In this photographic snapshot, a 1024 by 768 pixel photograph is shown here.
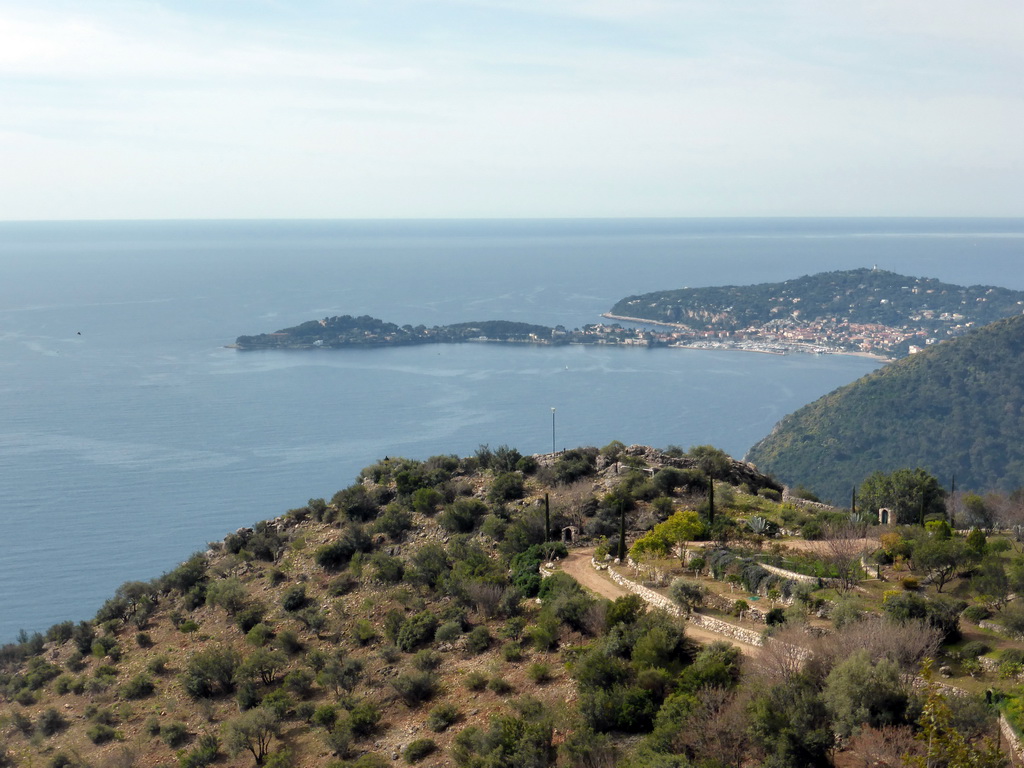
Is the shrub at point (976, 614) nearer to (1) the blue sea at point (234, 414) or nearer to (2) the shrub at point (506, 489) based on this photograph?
(2) the shrub at point (506, 489)

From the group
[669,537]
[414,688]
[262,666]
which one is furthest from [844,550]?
[262,666]

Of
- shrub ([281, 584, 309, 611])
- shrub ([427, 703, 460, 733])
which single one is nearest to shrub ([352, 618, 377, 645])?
shrub ([281, 584, 309, 611])

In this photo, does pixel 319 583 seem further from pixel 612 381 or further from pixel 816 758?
pixel 612 381

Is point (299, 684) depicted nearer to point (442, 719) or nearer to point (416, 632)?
point (416, 632)

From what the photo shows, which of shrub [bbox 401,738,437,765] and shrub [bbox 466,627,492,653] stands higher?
shrub [bbox 466,627,492,653]

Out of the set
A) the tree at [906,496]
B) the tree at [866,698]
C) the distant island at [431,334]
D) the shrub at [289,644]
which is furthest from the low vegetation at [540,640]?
the distant island at [431,334]

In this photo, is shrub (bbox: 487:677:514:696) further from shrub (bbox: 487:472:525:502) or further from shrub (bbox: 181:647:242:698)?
shrub (bbox: 487:472:525:502)
